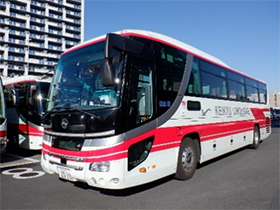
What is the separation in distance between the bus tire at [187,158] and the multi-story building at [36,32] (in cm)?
6189

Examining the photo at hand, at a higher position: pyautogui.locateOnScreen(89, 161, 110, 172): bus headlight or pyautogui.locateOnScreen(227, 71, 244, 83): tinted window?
pyautogui.locateOnScreen(227, 71, 244, 83): tinted window

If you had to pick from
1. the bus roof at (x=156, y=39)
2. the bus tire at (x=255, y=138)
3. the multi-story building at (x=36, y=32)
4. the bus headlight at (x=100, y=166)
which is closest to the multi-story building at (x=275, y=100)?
the multi-story building at (x=36, y=32)

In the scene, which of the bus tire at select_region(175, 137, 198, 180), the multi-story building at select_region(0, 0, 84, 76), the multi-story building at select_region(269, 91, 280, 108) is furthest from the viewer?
the multi-story building at select_region(269, 91, 280, 108)

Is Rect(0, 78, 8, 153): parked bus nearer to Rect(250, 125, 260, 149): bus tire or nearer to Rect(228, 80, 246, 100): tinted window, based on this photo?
Rect(228, 80, 246, 100): tinted window

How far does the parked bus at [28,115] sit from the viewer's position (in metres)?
8.39

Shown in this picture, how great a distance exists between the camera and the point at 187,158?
211 inches

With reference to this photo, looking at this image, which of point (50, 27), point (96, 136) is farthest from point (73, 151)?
point (50, 27)

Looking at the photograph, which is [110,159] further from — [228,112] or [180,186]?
[228,112]

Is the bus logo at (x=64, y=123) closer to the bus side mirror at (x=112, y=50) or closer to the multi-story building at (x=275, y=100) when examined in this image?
the bus side mirror at (x=112, y=50)

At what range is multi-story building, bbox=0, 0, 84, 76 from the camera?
218 feet

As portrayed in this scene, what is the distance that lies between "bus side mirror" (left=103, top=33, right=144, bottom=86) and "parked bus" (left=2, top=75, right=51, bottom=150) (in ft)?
17.1

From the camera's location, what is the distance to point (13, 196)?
14.6ft

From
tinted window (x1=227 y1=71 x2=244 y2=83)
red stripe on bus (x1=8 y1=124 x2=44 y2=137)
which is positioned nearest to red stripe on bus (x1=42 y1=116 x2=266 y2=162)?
tinted window (x1=227 y1=71 x2=244 y2=83)

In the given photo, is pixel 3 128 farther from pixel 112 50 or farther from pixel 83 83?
pixel 112 50
